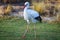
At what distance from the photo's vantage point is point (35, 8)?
21.7 ft

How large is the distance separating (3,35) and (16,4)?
0.56 metres

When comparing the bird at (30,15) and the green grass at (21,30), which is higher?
the bird at (30,15)

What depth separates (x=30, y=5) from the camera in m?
6.61

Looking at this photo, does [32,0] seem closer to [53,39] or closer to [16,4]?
[16,4]

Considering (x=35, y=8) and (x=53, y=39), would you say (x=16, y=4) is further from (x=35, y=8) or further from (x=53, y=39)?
(x=53, y=39)

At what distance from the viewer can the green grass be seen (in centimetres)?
660

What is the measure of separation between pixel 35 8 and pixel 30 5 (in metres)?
0.10

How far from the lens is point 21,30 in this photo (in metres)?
6.61

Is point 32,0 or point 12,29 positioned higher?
point 32,0

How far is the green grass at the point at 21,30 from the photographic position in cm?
660

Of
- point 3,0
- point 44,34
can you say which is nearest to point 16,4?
point 3,0

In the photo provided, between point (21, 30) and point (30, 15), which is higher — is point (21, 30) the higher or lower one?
the lower one

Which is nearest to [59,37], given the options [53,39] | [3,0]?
[53,39]

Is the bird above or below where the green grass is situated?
above
